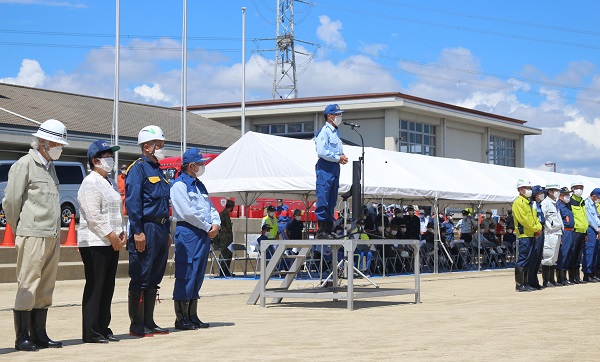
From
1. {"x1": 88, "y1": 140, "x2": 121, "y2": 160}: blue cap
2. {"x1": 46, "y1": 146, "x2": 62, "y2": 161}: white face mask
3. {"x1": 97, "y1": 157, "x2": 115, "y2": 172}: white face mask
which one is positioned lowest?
{"x1": 97, "y1": 157, "x2": 115, "y2": 172}: white face mask

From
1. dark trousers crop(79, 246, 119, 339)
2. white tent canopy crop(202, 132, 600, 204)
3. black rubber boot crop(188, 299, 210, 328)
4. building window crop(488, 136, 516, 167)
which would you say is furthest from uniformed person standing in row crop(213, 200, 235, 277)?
building window crop(488, 136, 516, 167)

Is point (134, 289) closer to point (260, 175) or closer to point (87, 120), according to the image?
point (260, 175)

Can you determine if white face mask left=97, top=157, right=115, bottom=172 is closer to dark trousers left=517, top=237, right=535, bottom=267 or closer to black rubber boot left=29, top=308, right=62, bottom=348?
black rubber boot left=29, top=308, right=62, bottom=348

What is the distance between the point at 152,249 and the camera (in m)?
9.90

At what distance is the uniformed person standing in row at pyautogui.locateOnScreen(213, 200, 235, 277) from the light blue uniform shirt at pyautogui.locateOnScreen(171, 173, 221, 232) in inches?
478

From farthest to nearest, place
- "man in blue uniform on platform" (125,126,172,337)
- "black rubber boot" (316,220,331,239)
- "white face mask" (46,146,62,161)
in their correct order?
"black rubber boot" (316,220,331,239) → "man in blue uniform on platform" (125,126,172,337) → "white face mask" (46,146,62,161)

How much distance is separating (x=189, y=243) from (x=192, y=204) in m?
0.42

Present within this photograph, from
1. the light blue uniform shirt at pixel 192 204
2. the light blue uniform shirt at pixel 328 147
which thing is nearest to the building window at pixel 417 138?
the light blue uniform shirt at pixel 328 147

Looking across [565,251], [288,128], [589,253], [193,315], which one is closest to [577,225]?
[565,251]

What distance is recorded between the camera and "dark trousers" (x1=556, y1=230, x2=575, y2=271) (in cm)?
2006

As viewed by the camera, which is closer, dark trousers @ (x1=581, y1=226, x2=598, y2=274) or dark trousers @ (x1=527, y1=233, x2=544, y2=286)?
dark trousers @ (x1=527, y1=233, x2=544, y2=286)

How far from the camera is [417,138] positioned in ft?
197

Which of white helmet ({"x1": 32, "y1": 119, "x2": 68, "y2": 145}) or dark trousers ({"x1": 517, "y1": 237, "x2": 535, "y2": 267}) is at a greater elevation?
white helmet ({"x1": 32, "y1": 119, "x2": 68, "y2": 145})

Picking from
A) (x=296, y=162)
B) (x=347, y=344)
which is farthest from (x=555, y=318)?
(x=296, y=162)
